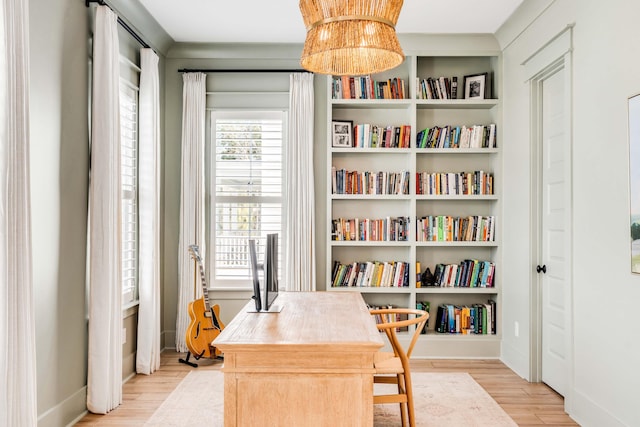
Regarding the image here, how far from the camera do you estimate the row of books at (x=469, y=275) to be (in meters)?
4.79

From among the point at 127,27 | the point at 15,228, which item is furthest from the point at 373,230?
the point at 15,228

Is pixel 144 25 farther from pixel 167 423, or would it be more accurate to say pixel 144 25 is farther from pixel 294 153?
pixel 167 423

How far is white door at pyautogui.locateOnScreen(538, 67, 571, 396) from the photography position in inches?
147

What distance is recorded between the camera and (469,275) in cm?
480

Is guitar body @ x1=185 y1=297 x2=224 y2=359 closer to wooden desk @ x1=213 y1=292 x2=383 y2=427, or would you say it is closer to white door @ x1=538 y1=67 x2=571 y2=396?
wooden desk @ x1=213 y1=292 x2=383 y2=427

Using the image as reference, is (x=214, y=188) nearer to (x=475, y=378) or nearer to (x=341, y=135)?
(x=341, y=135)

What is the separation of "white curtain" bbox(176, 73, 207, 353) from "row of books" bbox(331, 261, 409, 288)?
1306mm

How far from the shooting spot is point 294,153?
485cm

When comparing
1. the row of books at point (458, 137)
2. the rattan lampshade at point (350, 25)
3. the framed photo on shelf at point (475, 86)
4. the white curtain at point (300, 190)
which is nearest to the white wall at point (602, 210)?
the framed photo on shelf at point (475, 86)

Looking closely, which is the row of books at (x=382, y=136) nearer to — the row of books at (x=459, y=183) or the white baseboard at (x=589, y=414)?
the row of books at (x=459, y=183)

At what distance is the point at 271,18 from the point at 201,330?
2636mm

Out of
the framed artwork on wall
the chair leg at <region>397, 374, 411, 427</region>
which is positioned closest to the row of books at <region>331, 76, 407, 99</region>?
the framed artwork on wall

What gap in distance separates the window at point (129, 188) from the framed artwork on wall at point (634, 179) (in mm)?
3365

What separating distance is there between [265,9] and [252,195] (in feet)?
5.55
